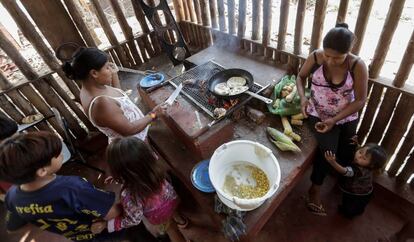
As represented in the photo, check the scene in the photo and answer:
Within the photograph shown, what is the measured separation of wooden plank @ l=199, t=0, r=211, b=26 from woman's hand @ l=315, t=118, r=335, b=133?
2742 millimetres

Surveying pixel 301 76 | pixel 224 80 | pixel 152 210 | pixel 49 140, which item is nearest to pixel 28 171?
pixel 49 140

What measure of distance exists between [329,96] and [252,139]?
963mm

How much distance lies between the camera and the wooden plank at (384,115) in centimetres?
251

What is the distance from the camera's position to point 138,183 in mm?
1926

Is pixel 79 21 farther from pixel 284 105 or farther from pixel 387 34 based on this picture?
pixel 387 34

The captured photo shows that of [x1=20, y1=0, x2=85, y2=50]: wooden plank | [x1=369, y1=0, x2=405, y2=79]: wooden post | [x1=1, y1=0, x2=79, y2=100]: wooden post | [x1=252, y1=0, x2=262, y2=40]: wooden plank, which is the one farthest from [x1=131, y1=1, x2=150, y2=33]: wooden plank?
[x1=369, y1=0, x2=405, y2=79]: wooden post

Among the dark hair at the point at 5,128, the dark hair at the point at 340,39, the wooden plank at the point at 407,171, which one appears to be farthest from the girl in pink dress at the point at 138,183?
the wooden plank at the point at 407,171

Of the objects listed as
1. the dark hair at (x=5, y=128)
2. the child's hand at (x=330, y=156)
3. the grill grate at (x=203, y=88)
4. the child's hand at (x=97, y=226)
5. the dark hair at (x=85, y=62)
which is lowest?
the child's hand at (x=330, y=156)

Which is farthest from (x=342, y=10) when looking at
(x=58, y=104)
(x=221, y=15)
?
(x=58, y=104)

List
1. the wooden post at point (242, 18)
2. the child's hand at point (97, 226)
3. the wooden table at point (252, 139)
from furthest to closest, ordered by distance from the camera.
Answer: the wooden post at point (242, 18)
the wooden table at point (252, 139)
the child's hand at point (97, 226)

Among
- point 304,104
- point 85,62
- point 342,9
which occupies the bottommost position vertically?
point 304,104

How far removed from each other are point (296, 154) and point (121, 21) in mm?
3628

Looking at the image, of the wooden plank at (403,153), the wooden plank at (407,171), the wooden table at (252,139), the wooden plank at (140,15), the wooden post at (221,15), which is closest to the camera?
the wooden table at (252,139)

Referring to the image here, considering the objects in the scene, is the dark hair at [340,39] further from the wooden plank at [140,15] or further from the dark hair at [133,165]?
the wooden plank at [140,15]
